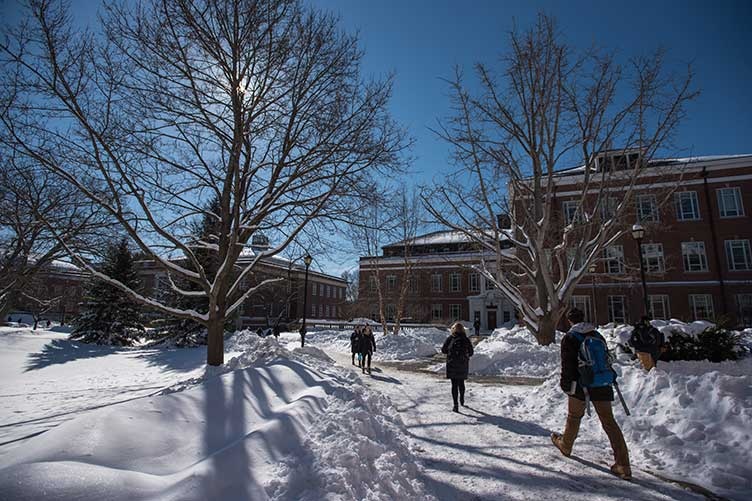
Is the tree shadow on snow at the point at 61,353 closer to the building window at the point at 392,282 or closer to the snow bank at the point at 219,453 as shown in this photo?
the snow bank at the point at 219,453

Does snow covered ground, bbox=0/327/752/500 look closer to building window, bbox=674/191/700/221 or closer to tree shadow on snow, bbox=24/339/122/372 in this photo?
tree shadow on snow, bbox=24/339/122/372

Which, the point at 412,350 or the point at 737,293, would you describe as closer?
the point at 412,350

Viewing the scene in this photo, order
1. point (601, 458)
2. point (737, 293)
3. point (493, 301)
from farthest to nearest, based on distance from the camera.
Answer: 1. point (493, 301)
2. point (737, 293)
3. point (601, 458)

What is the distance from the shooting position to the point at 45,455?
3.02m

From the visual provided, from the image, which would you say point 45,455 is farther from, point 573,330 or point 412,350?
point 412,350

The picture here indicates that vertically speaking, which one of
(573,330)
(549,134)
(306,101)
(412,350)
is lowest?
(412,350)

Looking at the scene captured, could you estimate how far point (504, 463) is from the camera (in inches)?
203

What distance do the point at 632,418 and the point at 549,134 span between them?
12.3 m

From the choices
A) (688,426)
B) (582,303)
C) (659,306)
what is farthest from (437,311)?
(688,426)

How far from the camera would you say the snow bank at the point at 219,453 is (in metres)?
2.73

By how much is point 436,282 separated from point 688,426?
50.4 metres

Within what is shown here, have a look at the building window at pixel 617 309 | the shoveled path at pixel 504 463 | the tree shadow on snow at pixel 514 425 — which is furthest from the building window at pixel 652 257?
the tree shadow on snow at pixel 514 425

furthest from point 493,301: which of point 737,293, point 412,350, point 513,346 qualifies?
point 513,346

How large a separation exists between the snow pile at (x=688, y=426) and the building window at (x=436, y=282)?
158 feet
